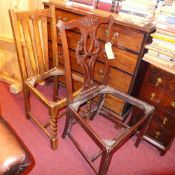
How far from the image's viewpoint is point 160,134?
1.67 meters

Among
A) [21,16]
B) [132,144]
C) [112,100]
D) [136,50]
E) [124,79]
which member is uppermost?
[21,16]

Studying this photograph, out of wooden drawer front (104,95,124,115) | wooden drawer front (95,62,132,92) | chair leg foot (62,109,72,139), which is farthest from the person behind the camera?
wooden drawer front (104,95,124,115)

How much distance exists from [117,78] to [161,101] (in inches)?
16.1

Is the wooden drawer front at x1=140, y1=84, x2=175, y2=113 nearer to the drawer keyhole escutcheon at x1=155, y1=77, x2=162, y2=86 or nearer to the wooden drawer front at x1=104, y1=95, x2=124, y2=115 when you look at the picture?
the drawer keyhole escutcheon at x1=155, y1=77, x2=162, y2=86

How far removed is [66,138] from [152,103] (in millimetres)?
816

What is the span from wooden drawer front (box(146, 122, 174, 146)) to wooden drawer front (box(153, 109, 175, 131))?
5 centimetres

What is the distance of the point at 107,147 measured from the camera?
1.15 metres

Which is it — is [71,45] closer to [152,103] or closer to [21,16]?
[21,16]

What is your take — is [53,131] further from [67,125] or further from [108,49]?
[108,49]

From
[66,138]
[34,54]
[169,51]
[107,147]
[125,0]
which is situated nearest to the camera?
[107,147]

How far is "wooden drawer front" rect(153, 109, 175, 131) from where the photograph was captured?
153 centimetres

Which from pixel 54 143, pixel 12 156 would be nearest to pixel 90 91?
pixel 54 143

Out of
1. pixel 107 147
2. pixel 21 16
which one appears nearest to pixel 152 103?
pixel 107 147

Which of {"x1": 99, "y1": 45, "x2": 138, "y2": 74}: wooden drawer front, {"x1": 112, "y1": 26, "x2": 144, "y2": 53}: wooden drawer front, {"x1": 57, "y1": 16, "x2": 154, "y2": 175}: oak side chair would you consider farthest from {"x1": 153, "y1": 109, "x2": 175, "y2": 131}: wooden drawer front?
{"x1": 112, "y1": 26, "x2": 144, "y2": 53}: wooden drawer front
